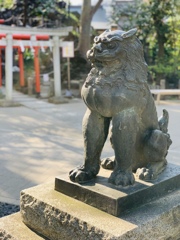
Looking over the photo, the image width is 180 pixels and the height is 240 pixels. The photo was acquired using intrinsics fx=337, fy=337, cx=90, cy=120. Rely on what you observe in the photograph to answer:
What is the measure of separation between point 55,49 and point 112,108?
31.3 feet

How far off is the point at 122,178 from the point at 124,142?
0.72 ft

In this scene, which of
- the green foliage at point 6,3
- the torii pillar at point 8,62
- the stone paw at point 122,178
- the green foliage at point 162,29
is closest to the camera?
the stone paw at point 122,178

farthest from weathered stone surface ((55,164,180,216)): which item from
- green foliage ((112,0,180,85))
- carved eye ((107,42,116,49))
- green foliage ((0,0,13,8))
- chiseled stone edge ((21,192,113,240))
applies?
green foliage ((0,0,13,8))

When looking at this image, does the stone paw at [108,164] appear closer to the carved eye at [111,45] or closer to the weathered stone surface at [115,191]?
the weathered stone surface at [115,191]

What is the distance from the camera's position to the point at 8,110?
948 cm

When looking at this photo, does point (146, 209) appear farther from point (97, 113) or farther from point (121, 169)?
point (97, 113)

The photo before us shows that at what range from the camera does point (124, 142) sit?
204cm

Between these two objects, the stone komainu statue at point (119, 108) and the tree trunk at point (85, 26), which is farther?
the tree trunk at point (85, 26)

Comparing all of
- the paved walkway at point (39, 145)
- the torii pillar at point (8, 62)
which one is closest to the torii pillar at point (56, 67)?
the paved walkway at point (39, 145)

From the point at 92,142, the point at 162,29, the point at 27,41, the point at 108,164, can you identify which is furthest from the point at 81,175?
the point at 162,29

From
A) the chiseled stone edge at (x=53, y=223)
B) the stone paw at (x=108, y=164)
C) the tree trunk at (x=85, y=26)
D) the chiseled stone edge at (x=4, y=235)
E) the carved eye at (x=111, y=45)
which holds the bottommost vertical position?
the chiseled stone edge at (x=4, y=235)

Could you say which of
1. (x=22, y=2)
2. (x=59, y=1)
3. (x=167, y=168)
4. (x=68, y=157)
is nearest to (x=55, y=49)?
(x=22, y=2)

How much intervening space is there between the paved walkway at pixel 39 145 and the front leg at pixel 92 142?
156 centimetres

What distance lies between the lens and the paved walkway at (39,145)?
4141 mm
